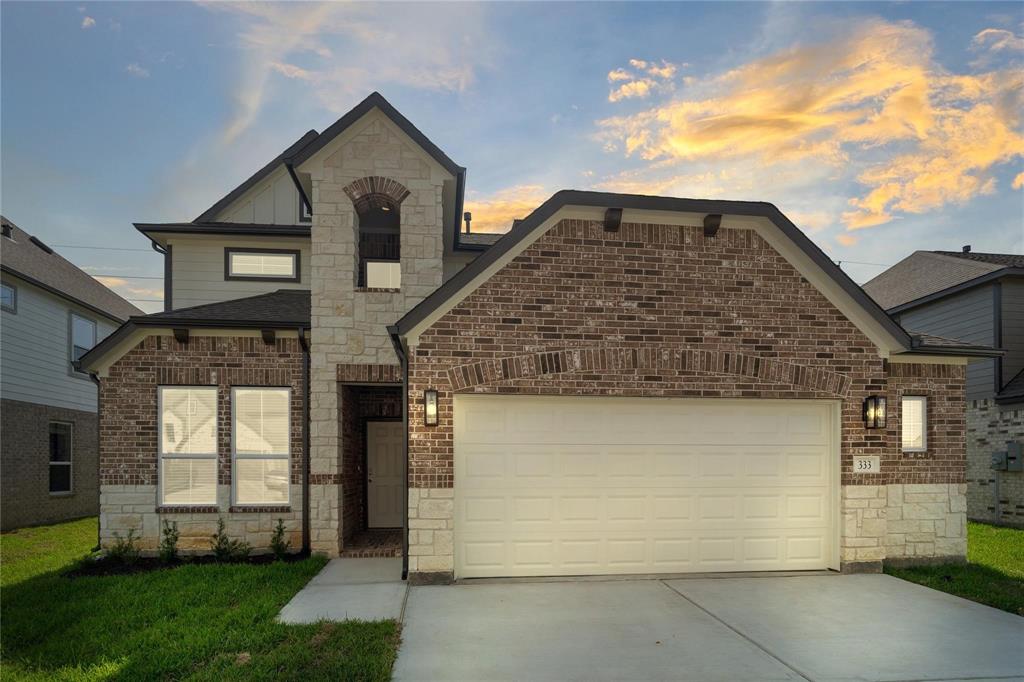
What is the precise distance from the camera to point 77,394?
1667cm

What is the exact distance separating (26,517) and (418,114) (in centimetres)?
1332

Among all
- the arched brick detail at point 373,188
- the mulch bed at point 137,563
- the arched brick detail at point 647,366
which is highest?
the arched brick detail at point 373,188

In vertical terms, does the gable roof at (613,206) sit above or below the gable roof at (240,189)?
below

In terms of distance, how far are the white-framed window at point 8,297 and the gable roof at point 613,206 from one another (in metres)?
12.1

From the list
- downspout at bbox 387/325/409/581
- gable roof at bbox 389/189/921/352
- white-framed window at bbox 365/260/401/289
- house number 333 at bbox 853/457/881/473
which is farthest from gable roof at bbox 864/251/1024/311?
downspout at bbox 387/325/409/581

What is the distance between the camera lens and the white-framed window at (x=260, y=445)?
9.77 meters

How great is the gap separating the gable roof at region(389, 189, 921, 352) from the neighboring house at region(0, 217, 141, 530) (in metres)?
12.1

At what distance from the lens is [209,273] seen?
1242cm

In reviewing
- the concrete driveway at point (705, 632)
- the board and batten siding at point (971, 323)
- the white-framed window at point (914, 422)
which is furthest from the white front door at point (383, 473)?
the board and batten siding at point (971, 323)

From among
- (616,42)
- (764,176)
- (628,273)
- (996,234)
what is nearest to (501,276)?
(628,273)

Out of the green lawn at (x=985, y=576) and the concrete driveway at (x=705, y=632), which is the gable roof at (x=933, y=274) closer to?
the green lawn at (x=985, y=576)

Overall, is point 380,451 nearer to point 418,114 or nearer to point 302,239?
point 302,239

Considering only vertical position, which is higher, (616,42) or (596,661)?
(616,42)

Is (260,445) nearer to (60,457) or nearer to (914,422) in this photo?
(60,457)
